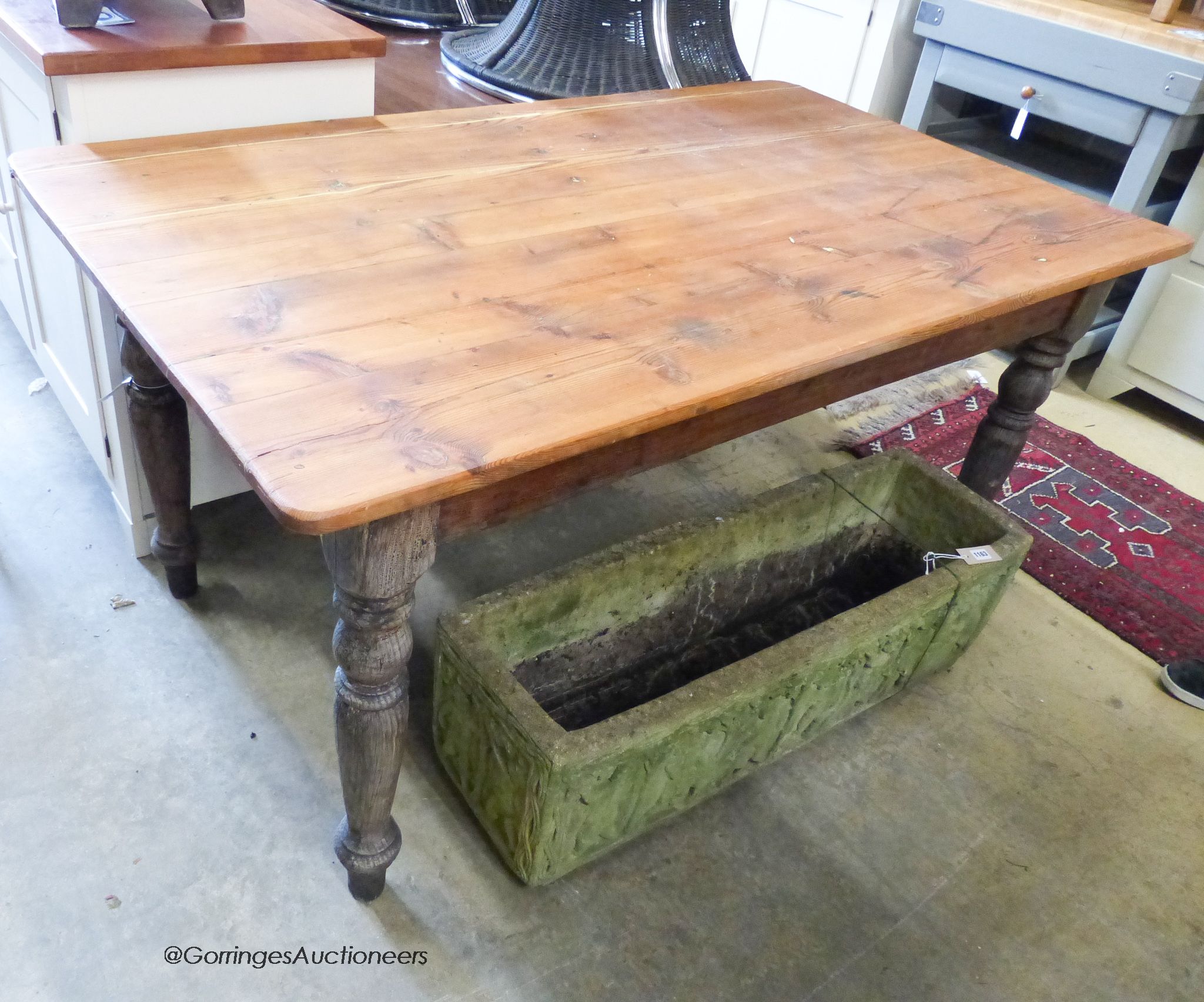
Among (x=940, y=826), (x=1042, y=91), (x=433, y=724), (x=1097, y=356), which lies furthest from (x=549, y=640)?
(x=1097, y=356)

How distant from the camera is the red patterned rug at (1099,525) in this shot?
199 centimetres

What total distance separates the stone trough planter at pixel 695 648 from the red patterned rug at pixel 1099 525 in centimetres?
44

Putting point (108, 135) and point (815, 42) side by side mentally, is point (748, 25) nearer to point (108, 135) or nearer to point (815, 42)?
point (815, 42)

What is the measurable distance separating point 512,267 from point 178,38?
651 millimetres

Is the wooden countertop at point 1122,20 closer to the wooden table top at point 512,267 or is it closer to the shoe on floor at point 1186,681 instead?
the wooden table top at point 512,267

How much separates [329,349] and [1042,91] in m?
2.23

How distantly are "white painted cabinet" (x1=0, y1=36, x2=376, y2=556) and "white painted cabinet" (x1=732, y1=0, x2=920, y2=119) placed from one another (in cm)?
165

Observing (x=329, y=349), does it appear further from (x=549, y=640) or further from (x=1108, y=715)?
(x=1108, y=715)

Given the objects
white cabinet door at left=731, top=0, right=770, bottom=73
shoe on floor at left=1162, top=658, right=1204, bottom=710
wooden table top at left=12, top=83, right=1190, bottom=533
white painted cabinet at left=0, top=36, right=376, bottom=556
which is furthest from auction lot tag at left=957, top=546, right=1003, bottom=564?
white cabinet door at left=731, top=0, right=770, bottom=73

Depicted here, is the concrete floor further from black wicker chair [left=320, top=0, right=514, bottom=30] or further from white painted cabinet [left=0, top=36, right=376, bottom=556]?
black wicker chair [left=320, top=0, right=514, bottom=30]

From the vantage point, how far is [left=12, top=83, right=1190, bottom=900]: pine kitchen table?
932 millimetres

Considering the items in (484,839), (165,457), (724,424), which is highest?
(724,424)

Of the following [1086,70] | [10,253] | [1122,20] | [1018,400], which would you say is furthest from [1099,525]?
[10,253]

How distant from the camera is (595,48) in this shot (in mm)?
1838
